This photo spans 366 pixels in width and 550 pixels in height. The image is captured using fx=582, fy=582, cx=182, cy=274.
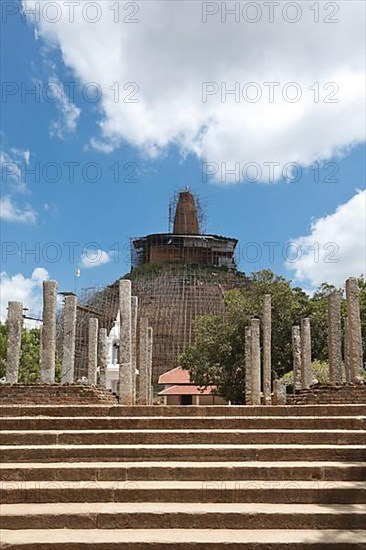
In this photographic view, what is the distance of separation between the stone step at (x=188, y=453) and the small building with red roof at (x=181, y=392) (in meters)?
30.4

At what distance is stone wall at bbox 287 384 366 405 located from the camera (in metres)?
10.6

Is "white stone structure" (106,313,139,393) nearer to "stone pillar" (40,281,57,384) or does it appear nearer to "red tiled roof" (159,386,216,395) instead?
"red tiled roof" (159,386,216,395)

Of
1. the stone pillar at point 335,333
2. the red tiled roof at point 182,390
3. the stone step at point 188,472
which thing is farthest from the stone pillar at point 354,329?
the red tiled roof at point 182,390

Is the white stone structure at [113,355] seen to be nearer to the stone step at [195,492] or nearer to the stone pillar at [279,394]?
the stone pillar at [279,394]

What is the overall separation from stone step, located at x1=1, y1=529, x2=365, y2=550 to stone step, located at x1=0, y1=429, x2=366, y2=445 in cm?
184

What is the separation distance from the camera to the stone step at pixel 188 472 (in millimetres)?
6566

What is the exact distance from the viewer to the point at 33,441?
7.59m

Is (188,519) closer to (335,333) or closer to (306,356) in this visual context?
(335,333)

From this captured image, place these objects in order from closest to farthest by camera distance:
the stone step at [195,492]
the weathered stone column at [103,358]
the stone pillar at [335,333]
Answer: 1. the stone step at [195,492]
2. the stone pillar at [335,333]
3. the weathered stone column at [103,358]

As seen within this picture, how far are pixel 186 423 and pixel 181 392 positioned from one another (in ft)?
103

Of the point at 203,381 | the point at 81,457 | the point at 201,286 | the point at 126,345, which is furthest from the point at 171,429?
the point at 201,286

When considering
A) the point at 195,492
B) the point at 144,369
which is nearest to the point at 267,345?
the point at 144,369

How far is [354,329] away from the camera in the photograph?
13234 mm

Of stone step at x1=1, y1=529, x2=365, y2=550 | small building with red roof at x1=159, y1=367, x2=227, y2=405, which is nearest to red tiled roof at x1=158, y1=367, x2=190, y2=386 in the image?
small building with red roof at x1=159, y1=367, x2=227, y2=405
